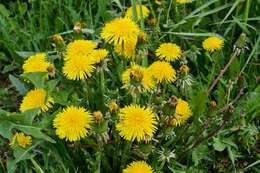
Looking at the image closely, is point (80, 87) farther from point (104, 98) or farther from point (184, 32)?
point (184, 32)

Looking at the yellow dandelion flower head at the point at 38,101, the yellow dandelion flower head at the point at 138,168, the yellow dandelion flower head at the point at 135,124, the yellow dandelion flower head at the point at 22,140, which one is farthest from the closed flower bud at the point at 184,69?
the yellow dandelion flower head at the point at 22,140

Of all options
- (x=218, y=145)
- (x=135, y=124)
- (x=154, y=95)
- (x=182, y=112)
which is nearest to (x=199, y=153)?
(x=218, y=145)

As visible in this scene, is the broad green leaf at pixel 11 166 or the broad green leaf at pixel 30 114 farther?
the broad green leaf at pixel 11 166

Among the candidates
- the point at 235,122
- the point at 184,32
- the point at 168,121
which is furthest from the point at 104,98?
the point at 184,32

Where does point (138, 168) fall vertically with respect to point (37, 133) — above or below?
below

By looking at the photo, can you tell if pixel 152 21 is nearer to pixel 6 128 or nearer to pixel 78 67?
pixel 78 67

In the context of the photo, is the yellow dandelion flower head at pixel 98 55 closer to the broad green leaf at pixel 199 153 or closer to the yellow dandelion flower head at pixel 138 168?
the yellow dandelion flower head at pixel 138 168
